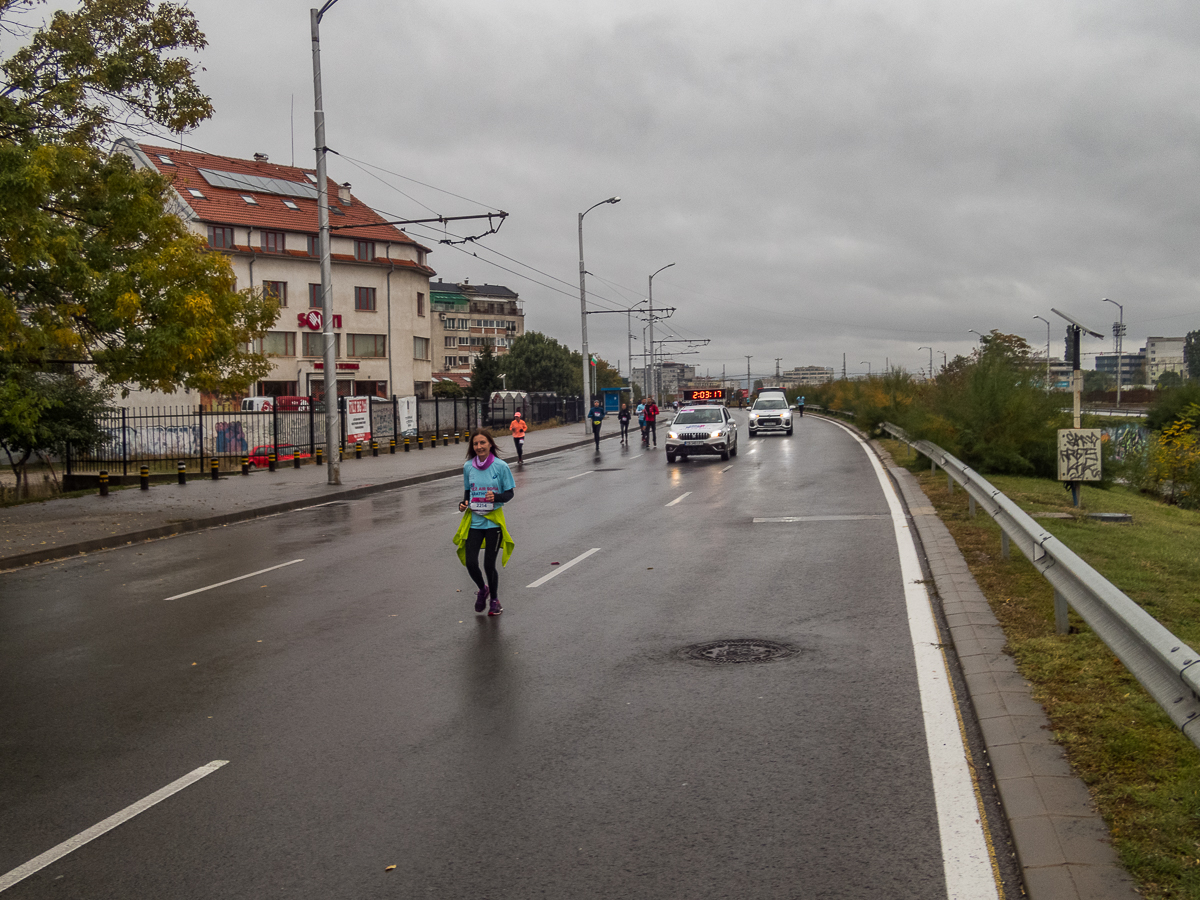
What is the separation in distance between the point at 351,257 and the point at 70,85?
4333 centimetres

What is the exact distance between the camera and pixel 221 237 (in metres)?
54.7

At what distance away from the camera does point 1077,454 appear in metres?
13.3

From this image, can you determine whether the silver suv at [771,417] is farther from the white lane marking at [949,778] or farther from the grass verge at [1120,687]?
the white lane marking at [949,778]

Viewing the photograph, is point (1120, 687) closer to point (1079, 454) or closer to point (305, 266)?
point (1079, 454)

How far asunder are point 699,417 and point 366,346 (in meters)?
34.7

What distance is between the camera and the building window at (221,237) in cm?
5419

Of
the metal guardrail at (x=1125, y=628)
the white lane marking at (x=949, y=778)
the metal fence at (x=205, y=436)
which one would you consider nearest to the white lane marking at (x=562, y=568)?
the white lane marking at (x=949, y=778)

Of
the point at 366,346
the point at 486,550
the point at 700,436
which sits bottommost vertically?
the point at 486,550

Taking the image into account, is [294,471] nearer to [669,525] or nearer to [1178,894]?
[669,525]

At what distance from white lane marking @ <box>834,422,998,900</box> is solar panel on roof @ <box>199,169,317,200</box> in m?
56.4

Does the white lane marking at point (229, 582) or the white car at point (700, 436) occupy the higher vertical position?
→ the white car at point (700, 436)

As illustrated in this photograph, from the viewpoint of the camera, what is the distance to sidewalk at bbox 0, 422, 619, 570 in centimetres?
1445

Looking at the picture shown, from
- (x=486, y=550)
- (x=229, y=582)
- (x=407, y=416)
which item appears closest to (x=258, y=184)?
(x=407, y=416)

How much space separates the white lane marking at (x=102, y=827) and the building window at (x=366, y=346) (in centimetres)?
5555
